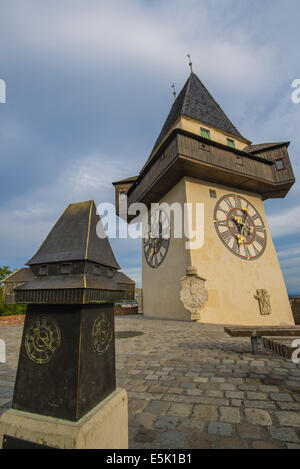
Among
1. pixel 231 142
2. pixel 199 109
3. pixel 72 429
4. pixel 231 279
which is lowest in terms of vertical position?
pixel 72 429

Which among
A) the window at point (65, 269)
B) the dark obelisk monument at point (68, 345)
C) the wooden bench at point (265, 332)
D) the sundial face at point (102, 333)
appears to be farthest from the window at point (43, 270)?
the wooden bench at point (265, 332)

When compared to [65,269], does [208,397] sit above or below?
below

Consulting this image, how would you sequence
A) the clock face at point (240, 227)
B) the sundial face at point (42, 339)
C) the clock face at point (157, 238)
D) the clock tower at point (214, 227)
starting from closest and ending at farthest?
the sundial face at point (42, 339) < the clock tower at point (214, 227) < the clock face at point (240, 227) < the clock face at point (157, 238)

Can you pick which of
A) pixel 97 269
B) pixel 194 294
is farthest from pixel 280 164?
pixel 97 269

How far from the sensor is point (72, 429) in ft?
3.33

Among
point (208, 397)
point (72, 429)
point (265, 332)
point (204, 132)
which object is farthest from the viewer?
point (204, 132)

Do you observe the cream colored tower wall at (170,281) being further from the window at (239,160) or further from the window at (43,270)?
the window at (43,270)

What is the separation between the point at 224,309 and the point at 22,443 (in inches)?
359

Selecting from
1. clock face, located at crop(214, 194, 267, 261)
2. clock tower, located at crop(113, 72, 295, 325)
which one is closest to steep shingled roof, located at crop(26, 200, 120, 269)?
clock tower, located at crop(113, 72, 295, 325)

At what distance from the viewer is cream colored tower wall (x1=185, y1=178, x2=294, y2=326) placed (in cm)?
906

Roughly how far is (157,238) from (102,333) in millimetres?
11053

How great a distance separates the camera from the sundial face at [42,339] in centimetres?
126

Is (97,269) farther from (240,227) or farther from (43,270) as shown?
(240,227)
